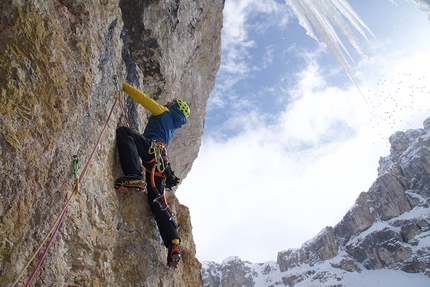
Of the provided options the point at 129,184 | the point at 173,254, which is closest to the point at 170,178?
the point at 129,184

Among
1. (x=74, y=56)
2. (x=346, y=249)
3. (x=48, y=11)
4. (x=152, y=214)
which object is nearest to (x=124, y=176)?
(x=152, y=214)

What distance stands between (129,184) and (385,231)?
374 ft

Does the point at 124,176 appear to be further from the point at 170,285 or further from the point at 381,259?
the point at 381,259

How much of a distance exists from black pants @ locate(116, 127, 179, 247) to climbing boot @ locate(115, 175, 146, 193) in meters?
0.12

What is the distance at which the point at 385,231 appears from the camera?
9944 centimetres

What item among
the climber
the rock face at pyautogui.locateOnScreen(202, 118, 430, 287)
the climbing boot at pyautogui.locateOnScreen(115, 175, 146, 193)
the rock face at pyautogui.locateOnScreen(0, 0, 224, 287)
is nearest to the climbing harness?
the climber

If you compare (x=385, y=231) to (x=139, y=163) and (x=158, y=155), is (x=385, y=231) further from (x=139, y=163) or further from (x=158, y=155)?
(x=139, y=163)

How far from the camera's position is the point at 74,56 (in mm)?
3264

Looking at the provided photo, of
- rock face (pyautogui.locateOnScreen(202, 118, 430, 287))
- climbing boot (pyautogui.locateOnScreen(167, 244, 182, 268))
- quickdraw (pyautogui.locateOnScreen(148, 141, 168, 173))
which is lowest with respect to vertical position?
climbing boot (pyautogui.locateOnScreen(167, 244, 182, 268))

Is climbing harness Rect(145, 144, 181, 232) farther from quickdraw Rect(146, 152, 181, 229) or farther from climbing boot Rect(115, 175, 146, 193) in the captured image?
climbing boot Rect(115, 175, 146, 193)

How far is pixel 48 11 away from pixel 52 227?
6.49 feet

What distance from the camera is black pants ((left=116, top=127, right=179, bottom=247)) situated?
412 centimetres

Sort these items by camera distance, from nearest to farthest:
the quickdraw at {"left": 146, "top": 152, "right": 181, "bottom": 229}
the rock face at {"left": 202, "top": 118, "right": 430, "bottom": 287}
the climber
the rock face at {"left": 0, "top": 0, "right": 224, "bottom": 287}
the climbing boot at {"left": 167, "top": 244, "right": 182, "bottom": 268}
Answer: the rock face at {"left": 0, "top": 0, "right": 224, "bottom": 287}, the climber, the climbing boot at {"left": 167, "top": 244, "right": 182, "bottom": 268}, the quickdraw at {"left": 146, "top": 152, "right": 181, "bottom": 229}, the rock face at {"left": 202, "top": 118, "right": 430, "bottom": 287}

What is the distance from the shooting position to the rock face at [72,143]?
241cm
